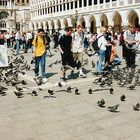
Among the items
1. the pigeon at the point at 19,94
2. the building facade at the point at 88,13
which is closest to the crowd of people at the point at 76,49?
the pigeon at the point at 19,94

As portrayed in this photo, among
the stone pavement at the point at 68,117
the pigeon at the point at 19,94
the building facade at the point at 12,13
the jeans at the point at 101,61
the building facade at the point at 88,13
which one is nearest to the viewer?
the stone pavement at the point at 68,117

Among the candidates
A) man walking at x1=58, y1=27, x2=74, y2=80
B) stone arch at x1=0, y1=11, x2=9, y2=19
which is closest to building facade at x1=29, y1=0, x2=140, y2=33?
stone arch at x1=0, y1=11, x2=9, y2=19

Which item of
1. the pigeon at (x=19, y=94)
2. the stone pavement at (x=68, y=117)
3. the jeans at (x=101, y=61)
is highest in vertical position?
the jeans at (x=101, y=61)

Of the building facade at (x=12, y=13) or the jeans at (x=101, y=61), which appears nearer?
the jeans at (x=101, y=61)

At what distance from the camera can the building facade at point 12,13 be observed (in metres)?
93.9

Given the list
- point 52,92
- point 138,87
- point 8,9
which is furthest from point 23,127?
point 8,9

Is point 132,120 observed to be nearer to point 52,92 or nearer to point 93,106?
point 93,106

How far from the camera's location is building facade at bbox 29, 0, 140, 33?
133ft

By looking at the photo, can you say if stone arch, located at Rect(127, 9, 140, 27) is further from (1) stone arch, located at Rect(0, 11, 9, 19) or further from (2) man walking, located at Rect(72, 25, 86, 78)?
(1) stone arch, located at Rect(0, 11, 9, 19)

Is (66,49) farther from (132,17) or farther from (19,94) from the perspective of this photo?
(132,17)

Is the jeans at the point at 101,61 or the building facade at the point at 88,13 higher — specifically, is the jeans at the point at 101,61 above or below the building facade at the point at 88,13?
below

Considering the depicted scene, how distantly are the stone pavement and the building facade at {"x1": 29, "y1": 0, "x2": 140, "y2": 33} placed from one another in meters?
31.0

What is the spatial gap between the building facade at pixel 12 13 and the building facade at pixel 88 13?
65.1ft

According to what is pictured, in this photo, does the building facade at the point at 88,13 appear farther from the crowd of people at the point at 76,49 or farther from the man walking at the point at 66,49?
the man walking at the point at 66,49
